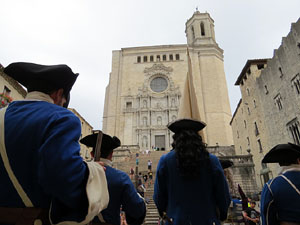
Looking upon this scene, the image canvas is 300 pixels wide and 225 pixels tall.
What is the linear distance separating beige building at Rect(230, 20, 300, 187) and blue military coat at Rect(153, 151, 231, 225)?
13803 mm

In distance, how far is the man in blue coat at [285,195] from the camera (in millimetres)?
2256

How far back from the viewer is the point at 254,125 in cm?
1991

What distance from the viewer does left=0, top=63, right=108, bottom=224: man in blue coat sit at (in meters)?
1.04

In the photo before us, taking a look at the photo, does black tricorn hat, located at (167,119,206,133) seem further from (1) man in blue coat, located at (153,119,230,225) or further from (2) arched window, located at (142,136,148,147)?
(2) arched window, located at (142,136,148,147)

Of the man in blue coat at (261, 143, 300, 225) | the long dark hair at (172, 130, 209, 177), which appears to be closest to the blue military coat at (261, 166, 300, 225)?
the man in blue coat at (261, 143, 300, 225)

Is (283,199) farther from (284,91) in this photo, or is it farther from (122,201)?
(284,91)

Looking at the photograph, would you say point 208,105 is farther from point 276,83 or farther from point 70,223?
point 70,223

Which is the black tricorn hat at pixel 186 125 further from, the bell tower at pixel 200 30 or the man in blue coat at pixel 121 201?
the bell tower at pixel 200 30

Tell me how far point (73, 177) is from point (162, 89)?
3635 centimetres

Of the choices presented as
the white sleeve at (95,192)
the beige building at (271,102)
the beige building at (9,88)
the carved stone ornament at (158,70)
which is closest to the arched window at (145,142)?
the carved stone ornament at (158,70)

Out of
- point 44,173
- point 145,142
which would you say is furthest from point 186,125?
point 145,142

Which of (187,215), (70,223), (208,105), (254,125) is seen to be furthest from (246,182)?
(208,105)

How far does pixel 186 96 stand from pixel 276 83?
15.1 metres

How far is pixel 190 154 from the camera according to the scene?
2.21 metres
